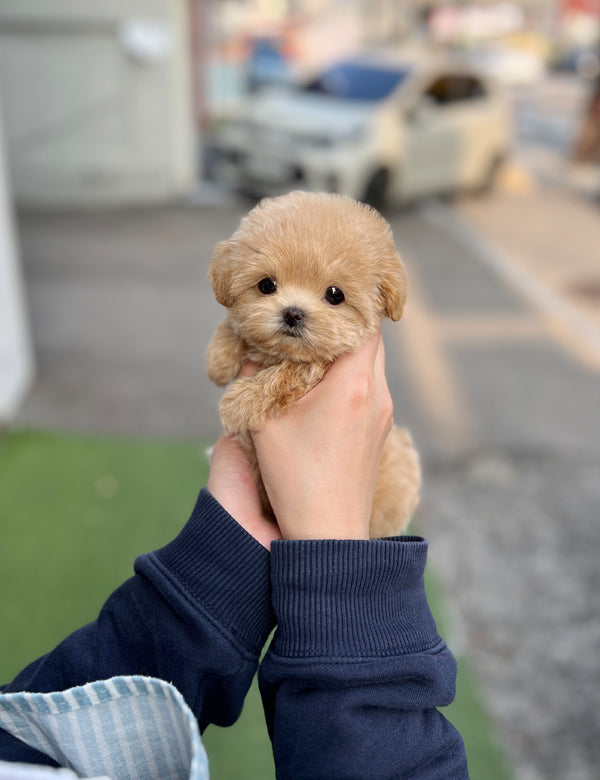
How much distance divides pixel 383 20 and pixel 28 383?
1320 inches

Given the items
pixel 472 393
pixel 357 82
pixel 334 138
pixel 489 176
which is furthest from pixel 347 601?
pixel 489 176

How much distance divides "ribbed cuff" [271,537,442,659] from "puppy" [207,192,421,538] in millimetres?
312

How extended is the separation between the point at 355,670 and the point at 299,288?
2.28 ft

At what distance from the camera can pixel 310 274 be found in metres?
1.35

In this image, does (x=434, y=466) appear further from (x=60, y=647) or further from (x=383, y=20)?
(x=383, y=20)

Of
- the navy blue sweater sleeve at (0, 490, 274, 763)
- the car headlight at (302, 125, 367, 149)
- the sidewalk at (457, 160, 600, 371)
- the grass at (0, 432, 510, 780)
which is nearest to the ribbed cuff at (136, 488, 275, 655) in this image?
the navy blue sweater sleeve at (0, 490, 274, 763)

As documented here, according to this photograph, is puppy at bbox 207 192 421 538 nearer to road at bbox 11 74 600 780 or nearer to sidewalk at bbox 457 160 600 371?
road at bbox 11 74 600 780

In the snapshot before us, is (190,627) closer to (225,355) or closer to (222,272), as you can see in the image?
(225,355)

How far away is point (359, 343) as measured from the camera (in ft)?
4.72

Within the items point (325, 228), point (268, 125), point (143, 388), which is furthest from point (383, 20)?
point (325, 228)

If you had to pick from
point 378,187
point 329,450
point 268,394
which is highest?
point 268,394

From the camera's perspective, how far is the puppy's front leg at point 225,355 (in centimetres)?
156

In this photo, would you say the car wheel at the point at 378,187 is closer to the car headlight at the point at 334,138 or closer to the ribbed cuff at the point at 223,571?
the car headlight at the point at 334,138

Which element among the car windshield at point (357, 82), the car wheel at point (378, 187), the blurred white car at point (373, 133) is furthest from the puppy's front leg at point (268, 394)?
the car windshield at point (357, 82)
